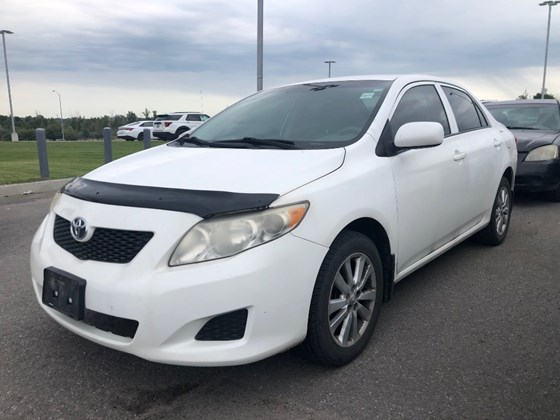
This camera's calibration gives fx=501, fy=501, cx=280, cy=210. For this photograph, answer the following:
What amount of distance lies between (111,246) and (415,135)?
1.84 m

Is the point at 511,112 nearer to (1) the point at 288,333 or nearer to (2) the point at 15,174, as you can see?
(1) the point at 288,333

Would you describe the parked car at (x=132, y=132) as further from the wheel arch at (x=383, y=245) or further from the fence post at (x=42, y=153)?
the wheel arch at (x=383, y=245)

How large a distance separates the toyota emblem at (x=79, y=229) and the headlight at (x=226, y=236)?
1.63 ft

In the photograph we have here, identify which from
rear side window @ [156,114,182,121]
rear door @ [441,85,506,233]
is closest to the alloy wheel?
rear door @ [441,85,506,233]

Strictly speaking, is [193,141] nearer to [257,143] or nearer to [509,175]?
[257,143]

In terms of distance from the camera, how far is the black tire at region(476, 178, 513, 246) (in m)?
4.85

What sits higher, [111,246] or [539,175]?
[111,246]

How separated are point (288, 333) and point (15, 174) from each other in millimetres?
9082

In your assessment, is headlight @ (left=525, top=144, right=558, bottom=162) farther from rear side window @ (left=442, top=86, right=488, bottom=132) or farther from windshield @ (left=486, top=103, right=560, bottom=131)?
rear side window @ (left=442, top=86, right=488, bottom=132)

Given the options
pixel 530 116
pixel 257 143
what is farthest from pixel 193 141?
pixel 530 116

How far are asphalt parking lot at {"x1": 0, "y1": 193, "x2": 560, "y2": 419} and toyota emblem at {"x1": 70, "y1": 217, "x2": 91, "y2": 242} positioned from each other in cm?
77

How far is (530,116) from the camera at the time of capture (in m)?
8.14

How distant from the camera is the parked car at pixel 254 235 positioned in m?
2.17

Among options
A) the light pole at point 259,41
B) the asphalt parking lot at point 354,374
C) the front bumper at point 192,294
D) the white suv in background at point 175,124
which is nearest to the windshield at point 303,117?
the front bumper at point 192,294
